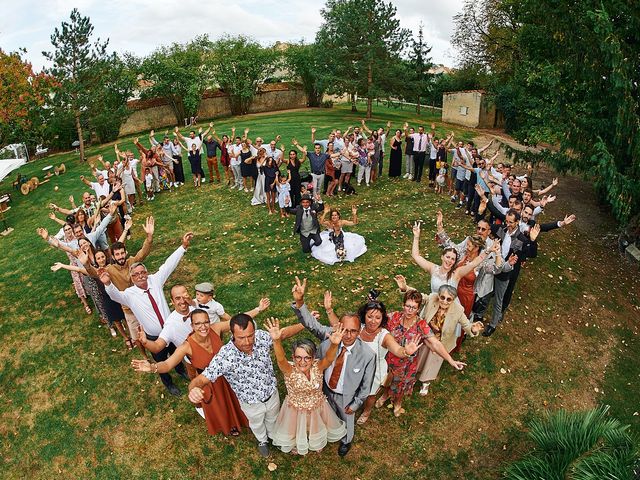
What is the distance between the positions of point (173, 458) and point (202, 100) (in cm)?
3857

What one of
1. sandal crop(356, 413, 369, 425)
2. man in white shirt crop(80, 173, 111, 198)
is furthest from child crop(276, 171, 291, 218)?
sandal crop(356, 413, 369, 425)

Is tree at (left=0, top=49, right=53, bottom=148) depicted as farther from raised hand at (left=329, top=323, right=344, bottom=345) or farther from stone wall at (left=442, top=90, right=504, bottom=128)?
stone wall at (left=442, top=90, right=504, bottom=128)

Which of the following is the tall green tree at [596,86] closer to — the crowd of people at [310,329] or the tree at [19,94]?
the crowd of people at [310,329]

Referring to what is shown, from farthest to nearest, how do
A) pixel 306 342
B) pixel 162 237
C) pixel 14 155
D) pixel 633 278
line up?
pixel 14 155
pixel 162 237
pixel 633 278
pixel 306 342

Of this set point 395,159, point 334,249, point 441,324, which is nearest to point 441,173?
point 395,159

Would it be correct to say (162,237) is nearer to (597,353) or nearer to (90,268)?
(90,268)

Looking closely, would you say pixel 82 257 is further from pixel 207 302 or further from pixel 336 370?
pixel 336 370

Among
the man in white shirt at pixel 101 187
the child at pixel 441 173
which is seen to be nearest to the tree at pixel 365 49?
the child at pixel 441 173

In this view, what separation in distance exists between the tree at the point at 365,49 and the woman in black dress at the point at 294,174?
1959 cm

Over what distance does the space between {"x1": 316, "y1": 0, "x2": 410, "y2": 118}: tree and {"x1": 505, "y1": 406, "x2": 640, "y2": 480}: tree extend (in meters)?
28.4

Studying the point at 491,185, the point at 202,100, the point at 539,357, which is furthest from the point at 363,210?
the point at 202,100

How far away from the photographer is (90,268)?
6.58m

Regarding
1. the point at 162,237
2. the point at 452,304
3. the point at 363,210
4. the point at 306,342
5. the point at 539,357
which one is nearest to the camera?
the point at 306,342

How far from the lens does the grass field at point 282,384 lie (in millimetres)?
5758
